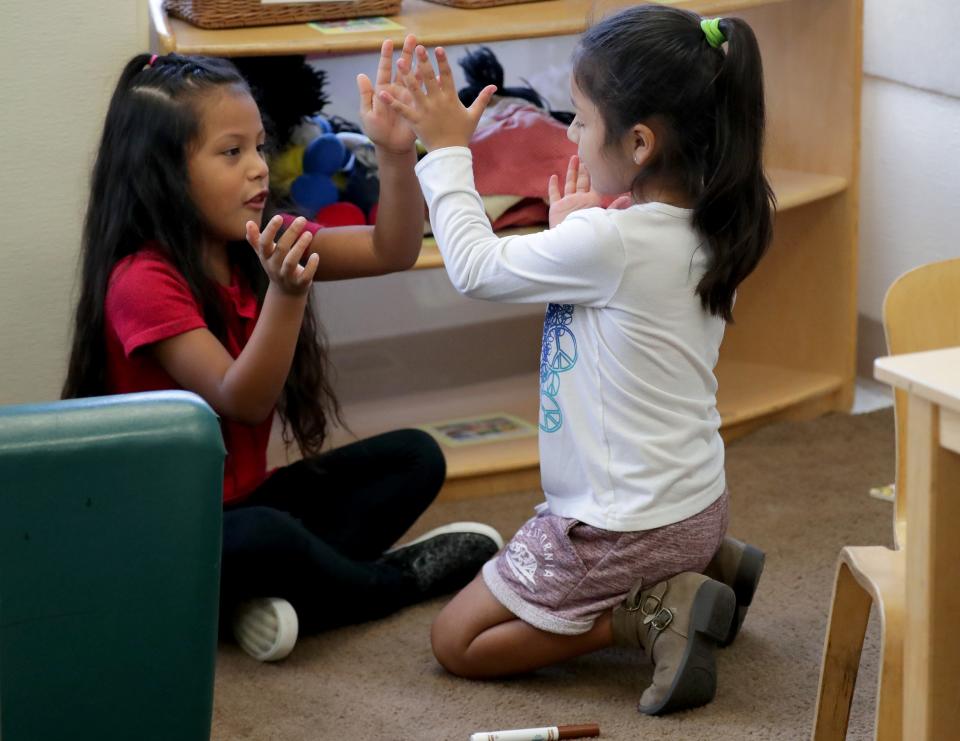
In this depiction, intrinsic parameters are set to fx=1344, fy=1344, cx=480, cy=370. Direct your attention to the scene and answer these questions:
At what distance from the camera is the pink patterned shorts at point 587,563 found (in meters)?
1.50

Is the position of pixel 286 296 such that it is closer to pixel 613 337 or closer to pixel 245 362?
pixel 245 362

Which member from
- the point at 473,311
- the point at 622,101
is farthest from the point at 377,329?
the point at 622,101

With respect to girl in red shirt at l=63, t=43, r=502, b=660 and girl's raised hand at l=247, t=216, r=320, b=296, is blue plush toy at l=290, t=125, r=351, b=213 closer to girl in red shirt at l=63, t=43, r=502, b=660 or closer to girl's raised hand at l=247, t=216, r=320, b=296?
girl in red shirt at l=63, t=43, r=502, b=660

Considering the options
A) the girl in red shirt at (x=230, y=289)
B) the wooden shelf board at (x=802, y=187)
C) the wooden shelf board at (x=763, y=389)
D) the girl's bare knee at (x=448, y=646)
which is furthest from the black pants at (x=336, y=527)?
the wooden shelf board at (x=802, y=187)

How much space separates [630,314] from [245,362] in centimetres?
43

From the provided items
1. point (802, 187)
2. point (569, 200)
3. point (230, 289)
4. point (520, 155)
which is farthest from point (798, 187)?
point (230, 289)

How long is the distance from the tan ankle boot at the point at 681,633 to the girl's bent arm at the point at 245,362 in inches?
18.7

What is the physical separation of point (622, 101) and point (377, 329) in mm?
1220

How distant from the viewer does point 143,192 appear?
1577 millimetres

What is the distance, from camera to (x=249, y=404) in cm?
152

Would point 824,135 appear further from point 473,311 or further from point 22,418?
point 22,418

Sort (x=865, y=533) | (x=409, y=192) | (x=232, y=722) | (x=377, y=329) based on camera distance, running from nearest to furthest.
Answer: (x=232, y=722) < (x=409, y=192) < (x=865, y=533) < (x=377, y=329)

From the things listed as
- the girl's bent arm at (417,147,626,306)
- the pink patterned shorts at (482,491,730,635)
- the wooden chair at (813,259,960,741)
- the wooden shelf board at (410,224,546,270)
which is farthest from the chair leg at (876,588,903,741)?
the wooden shelf board at (410,224,546,270)

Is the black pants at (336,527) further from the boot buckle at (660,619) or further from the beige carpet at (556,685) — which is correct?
the boot buckle at (660,619)
